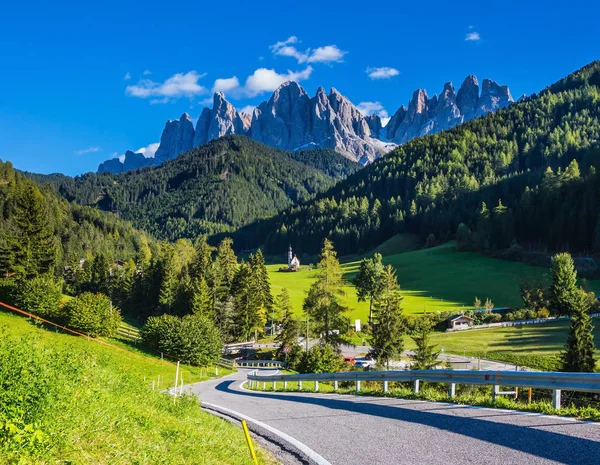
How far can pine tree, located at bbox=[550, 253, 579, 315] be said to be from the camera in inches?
2751

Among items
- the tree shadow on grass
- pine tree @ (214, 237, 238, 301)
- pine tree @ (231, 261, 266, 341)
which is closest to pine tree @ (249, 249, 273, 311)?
pine tree @ (231, 261, 266, 341)

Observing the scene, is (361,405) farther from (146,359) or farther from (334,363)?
(146,359)

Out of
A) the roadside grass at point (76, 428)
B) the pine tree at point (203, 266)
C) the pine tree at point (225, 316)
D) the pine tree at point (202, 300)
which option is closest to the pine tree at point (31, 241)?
the pine tree at point (202, 300)

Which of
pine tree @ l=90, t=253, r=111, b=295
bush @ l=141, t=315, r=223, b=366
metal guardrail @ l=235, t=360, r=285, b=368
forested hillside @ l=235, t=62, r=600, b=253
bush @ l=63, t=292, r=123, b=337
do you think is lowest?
metal guardrail @ l=235, t=360, r=285, b=368

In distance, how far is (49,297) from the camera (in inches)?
1724

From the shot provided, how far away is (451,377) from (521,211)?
438 feet

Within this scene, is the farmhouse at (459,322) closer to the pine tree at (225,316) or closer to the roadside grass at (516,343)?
the roadside grass at (516,343)

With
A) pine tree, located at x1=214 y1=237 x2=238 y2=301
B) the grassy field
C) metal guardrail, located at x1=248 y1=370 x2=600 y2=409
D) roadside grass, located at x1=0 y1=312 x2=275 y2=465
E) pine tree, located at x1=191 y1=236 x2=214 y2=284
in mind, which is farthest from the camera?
the grassy field

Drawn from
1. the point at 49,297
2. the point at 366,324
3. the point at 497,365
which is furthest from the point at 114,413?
the point at 366,324

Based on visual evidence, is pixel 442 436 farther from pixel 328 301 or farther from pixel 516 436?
pixel 328 301

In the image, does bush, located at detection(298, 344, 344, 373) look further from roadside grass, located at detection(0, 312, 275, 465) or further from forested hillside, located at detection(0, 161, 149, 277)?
forested hillside, located at detection(0, 161, 149, 277)

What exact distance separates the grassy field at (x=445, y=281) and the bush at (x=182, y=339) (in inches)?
1099

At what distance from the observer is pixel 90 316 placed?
4147 centimetres

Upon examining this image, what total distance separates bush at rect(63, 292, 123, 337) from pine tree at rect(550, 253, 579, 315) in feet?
215
